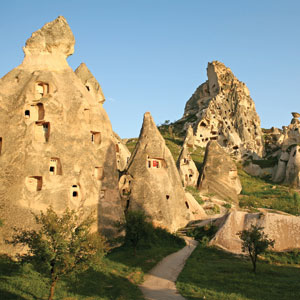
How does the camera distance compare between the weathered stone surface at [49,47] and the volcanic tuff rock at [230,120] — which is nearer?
the weathered stone surface at [49,47]

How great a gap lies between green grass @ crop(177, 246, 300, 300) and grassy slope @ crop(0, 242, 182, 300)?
8.27 ft

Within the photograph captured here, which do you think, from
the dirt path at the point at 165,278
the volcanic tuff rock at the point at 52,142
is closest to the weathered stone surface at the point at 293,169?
the dirt path at the point at 165,278

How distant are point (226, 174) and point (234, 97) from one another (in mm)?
37344

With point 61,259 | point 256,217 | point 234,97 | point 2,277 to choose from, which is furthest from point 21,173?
point 234,97

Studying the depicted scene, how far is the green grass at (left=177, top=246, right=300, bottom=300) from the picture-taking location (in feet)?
47.3

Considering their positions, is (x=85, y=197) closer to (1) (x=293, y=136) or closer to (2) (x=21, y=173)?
(2) (x=21, y=173)

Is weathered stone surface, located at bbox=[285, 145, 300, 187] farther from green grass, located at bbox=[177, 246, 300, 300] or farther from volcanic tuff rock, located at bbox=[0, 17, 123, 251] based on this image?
volcanic tuff rock, located at bbox=[0, 17, 123, 251]

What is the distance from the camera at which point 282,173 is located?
54.7m

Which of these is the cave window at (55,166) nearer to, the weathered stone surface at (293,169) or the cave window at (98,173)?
the cave window at (98,173)

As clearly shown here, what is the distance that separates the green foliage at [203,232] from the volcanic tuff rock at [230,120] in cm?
3899

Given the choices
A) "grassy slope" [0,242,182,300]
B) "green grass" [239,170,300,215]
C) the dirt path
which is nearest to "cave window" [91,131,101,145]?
"grassy slope" [0,242,182,300]

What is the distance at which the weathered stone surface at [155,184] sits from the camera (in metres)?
28.4

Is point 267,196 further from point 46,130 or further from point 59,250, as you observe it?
point 59,250

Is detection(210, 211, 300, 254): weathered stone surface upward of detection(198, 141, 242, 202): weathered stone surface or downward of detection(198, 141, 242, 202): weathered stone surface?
downward
